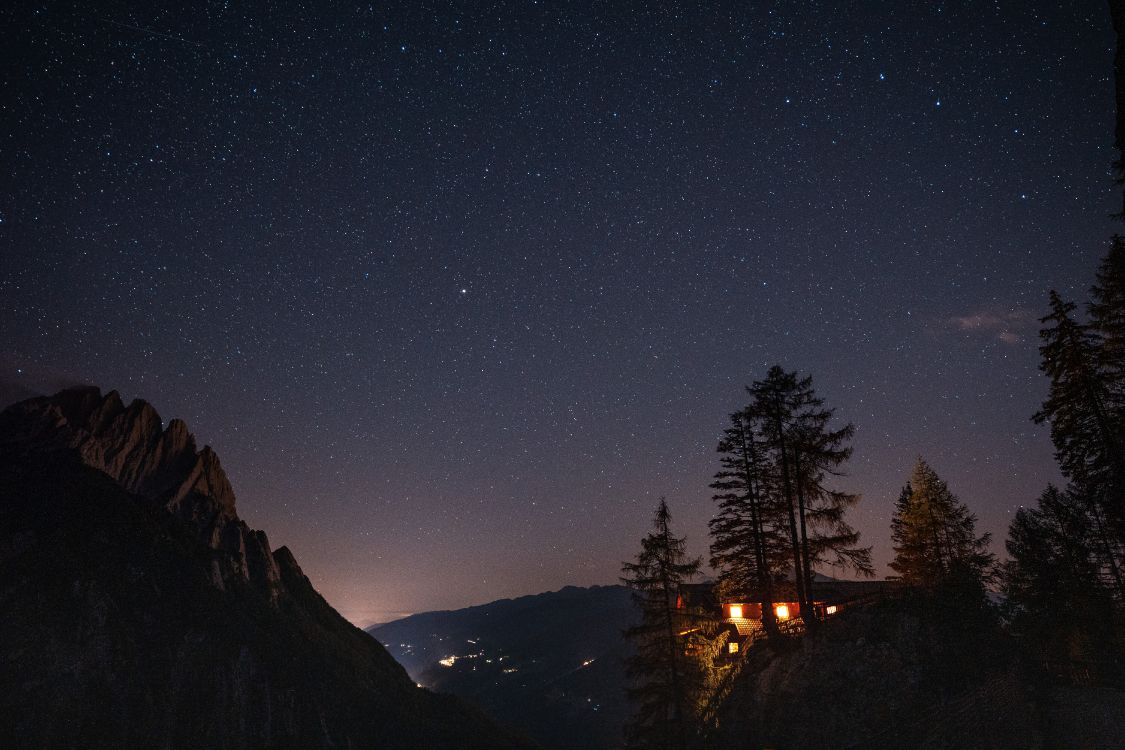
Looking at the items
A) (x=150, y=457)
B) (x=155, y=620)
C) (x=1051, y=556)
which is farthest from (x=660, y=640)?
(x=150, y=457)

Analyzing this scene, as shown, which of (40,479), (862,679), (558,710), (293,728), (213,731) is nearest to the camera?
(862,679)

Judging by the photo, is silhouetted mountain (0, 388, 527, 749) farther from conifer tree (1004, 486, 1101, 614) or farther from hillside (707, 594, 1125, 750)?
conifer tree (1004, 486, 1101, 614)

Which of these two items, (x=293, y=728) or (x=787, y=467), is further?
(x=293, y=728)

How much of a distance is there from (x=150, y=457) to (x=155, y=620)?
47767 millimetres

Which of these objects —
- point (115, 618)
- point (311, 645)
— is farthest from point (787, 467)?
point (311, 645)

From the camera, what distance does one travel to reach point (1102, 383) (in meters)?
17.9

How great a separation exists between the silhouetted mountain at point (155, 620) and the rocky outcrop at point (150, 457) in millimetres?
370

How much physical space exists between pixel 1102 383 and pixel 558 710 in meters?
170

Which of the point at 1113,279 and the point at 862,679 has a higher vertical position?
the point at 1113,279

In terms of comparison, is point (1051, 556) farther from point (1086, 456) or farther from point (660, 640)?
point (660, 640)

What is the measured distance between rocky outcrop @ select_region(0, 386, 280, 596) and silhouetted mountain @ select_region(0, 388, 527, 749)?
37cm

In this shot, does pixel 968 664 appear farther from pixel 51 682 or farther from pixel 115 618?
pixel 115 618

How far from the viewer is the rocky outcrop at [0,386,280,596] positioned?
11462 centimetres

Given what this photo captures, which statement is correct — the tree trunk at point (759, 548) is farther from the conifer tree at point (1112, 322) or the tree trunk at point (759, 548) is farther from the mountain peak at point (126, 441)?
the mountain peak at point (126, 441)
